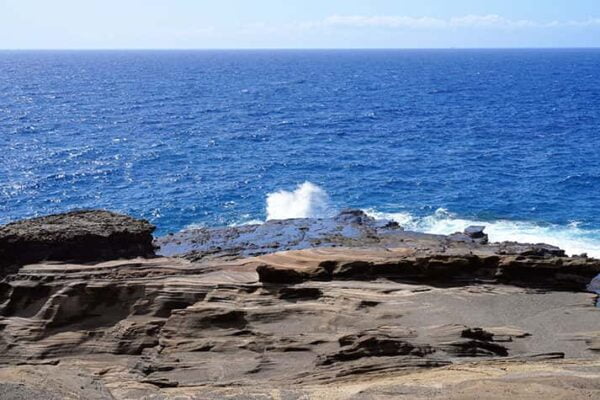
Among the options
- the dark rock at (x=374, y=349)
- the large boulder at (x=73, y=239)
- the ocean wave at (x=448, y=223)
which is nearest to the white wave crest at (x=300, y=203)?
the ocean wave at (x=448, y=223)

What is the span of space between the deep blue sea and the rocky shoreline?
20844 mm

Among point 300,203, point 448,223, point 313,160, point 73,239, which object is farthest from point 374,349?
point 313,160

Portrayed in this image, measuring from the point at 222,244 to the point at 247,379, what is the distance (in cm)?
1824

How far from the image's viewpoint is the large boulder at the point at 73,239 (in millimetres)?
25938

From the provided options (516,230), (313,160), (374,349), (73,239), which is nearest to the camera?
(374,349)

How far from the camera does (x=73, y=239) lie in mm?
26703

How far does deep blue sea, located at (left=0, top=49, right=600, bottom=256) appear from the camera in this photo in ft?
173

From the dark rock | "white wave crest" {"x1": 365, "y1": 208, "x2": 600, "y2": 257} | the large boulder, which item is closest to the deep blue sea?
"white wave crest" {"x1": 365, "y1": 208, "x2": 600, "y2": 257}

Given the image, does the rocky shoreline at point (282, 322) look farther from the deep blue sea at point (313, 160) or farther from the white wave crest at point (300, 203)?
the white wave crest at point (300, 203)

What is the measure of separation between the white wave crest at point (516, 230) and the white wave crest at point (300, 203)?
13.4 ft

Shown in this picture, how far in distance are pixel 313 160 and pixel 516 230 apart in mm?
26495

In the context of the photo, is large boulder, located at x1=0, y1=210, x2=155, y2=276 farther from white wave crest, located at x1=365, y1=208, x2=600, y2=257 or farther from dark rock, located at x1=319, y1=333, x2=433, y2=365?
white wave crest, located at x1=365, y1=208, x2=600, y2=257

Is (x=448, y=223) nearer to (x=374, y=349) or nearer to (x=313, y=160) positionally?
(x=313, y=160)

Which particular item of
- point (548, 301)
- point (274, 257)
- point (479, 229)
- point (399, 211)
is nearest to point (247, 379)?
point (274, 257)
